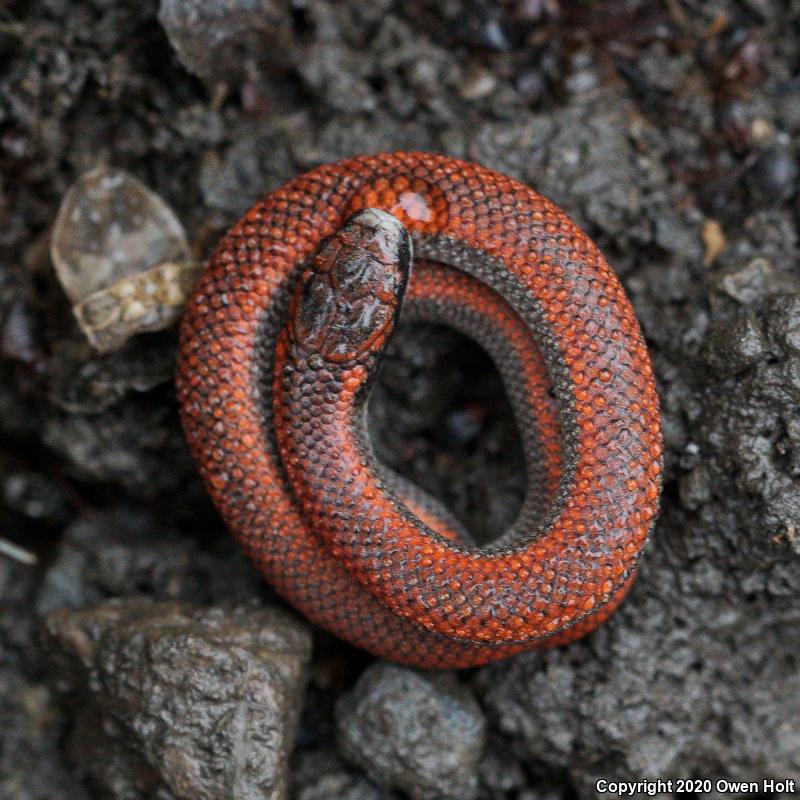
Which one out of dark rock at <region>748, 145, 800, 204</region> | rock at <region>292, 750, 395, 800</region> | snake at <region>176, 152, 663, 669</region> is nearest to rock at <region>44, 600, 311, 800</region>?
snake at <region>176, 152, 663, 669</region>

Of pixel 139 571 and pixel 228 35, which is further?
pixel 139 571

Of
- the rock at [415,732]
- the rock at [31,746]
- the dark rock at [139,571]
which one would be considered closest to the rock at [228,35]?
the dark rock at [139,571]

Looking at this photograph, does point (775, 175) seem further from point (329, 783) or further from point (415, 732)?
point (329, 783)

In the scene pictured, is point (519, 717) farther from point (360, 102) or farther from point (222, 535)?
point (360, 102)

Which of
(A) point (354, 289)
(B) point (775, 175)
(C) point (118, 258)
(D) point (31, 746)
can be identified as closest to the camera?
(A) point (354, 289)

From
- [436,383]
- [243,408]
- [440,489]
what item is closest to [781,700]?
[440,489]

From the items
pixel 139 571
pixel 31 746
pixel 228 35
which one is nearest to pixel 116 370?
pixel 139 571

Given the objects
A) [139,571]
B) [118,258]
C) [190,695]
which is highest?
[118,258]
